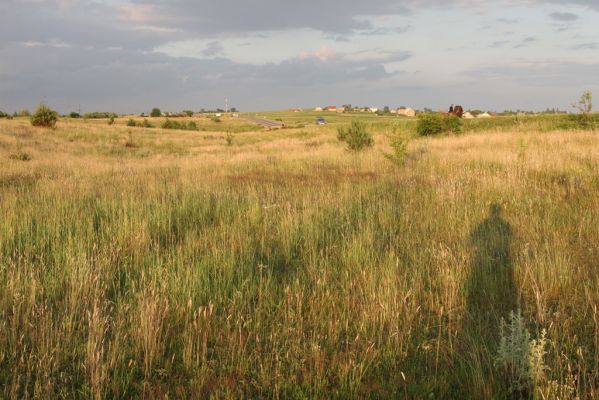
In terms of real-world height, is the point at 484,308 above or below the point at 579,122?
below

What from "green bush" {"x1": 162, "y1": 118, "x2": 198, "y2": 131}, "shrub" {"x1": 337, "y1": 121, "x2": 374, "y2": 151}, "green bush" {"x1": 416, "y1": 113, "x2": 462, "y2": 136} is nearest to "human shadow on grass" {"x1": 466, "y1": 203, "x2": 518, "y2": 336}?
"shrub" {"x1": 337, "y1": 121, "x2": 374, "y2": 151}

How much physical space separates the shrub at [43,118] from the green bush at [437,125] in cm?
3015

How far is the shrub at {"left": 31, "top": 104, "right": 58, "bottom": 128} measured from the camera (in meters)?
34.9

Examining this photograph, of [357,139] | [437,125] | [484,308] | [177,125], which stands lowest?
[484,308]

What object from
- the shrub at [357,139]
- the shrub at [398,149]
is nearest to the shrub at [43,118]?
the shrub at [357,139]

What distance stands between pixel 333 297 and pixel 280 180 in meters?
7.56

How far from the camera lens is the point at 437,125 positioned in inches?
1109

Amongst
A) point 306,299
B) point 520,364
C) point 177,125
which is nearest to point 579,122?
point 306,299

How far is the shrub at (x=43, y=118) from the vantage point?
34875 mm

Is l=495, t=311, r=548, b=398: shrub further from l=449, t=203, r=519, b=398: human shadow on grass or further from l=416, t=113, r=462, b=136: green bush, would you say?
l=416, t=113, r=462, b=136: green bush

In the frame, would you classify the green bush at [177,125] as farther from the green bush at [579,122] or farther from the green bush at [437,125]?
the green bush at [579,122]

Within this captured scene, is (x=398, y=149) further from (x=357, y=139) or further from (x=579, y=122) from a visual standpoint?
(x=579, y=122)

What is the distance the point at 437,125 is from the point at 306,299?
27.0m

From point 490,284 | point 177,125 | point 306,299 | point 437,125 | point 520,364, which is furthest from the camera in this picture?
point 177,125
